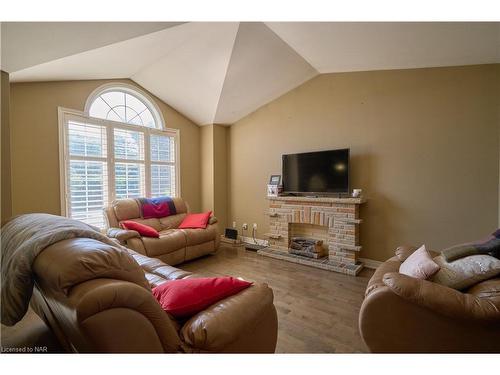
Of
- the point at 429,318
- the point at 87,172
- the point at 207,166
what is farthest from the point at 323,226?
the point at 87,172

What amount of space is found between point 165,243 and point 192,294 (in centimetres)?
221

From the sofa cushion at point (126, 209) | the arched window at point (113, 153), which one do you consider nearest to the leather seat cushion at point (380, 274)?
the sofa cushion at point (126, 209)

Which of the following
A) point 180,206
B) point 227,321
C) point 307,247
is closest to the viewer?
point 227,321

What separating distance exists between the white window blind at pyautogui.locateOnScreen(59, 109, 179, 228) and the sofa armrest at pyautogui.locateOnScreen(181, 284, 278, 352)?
3.20 meters

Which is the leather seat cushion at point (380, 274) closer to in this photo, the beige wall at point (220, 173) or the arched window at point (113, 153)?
the beige wall at point (220, 173)

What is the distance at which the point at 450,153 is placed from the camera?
2.90m

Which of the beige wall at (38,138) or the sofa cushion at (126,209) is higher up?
the beige wall at (38,138)

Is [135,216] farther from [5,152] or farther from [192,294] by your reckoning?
[192,294]

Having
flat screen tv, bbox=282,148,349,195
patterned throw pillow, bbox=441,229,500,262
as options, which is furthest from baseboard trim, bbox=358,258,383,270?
patterned throw pillow, bbox=441,229,500,262

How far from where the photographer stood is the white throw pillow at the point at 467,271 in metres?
1.43

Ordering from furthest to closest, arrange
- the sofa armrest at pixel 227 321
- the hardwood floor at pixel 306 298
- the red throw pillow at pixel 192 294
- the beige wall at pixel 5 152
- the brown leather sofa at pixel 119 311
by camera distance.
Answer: the beige wall at pixel 5 152, the hardwood floor at pixel 306 298, the red throw pillow at pixel 192 294, the sofa armrest at pixel 227 321, the brown leather sofa at pixel 119 311

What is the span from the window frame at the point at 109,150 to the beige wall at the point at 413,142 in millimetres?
2271

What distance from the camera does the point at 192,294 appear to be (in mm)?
1214

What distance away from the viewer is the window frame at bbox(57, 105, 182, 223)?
10.7 feet
